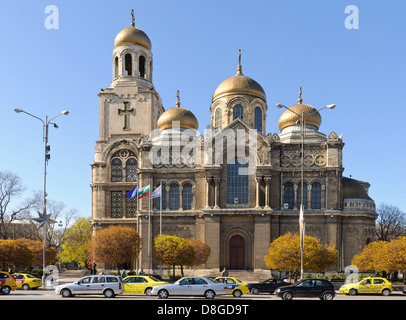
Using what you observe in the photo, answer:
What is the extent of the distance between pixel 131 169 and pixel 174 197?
24.6ft

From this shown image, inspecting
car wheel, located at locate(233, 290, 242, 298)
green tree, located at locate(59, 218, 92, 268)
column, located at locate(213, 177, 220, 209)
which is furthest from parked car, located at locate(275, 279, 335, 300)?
green tree, located at locate(59, 218, 92, 268)

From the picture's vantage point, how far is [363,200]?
58906mm

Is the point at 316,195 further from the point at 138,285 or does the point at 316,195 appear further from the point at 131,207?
the point at 138,285

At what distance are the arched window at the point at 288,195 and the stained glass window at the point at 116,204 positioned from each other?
66.8 feet

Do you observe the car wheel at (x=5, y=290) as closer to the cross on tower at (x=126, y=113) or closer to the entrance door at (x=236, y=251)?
the entrance door at (x=236, y=251)

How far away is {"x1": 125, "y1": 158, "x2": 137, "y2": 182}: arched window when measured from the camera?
63.5 m

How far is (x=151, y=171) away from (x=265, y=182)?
13530 mm

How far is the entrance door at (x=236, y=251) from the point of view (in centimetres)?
5841

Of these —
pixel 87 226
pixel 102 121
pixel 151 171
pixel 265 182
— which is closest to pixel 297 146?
pixel 265 182

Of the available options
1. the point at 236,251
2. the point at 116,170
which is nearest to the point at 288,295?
the point at 236,251

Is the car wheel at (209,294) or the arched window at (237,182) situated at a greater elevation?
the arched window at (237,182)

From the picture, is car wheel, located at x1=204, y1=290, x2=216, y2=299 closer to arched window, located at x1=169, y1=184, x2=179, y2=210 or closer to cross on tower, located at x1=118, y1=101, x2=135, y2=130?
arched window, located at x1=169, y1=184, x2=179, y2=210

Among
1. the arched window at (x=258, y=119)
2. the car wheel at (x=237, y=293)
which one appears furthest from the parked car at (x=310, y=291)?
the arched window at (x=258, y=119)
